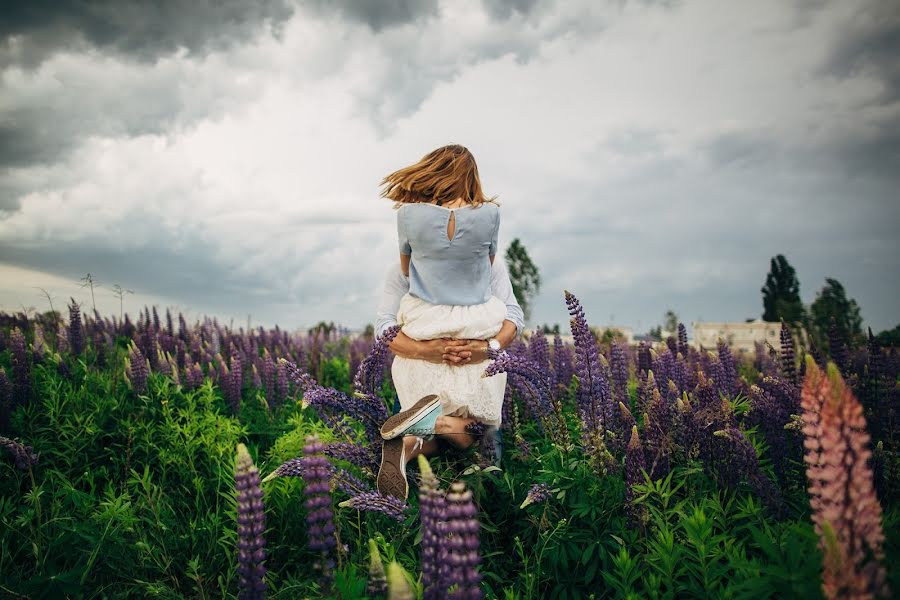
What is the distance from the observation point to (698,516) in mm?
2688

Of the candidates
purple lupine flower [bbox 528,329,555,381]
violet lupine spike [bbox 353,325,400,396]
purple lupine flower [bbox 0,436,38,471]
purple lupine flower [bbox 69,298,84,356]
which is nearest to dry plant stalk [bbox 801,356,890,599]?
violet lupine spike [bbox 353,325,400,396]

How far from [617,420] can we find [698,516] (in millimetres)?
1039

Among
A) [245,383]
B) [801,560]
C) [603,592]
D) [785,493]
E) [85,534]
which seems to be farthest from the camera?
[245,383]

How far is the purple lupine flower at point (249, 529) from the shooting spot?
209 centimetres

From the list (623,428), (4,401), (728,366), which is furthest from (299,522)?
(728,366)

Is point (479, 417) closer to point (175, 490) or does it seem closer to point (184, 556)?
point (184, 556)

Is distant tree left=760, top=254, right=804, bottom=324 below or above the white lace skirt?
above

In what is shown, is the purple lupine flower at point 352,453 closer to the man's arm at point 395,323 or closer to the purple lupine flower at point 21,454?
the man's arm at point 395,323

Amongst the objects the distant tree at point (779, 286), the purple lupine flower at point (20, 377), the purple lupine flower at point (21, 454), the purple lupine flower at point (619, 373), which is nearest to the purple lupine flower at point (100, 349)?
the purple lupine flower at point (20, 377)

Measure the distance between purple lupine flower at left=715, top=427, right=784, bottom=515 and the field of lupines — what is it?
0.01m

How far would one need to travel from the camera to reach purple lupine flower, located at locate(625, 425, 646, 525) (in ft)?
9.78

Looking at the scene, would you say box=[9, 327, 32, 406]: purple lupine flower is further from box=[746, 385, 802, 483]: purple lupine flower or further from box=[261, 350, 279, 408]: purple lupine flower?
box=[746, 385, 802, 483]: purple lupine flower

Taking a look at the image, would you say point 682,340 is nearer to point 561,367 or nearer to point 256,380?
point 561,367

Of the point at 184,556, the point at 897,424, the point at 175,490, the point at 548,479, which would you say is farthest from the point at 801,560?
the point at 175,490
